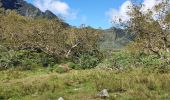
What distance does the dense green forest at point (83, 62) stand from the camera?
19656mm

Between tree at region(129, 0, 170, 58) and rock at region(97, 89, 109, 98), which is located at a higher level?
tree at region(129, 0, 170, 58)

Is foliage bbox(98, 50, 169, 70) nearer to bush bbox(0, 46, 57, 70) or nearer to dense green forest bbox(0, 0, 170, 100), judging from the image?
dense green forest bbox(0, 0, 170, 100)

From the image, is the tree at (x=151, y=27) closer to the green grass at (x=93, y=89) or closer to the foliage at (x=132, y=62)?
the foliage at (x=132, y=62)

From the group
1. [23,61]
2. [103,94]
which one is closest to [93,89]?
[103,94]

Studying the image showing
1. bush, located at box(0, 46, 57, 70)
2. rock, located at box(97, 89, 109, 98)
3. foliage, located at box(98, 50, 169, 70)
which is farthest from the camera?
bush, located at box(0, 46, 57, 70)

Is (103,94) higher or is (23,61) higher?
(23,61)

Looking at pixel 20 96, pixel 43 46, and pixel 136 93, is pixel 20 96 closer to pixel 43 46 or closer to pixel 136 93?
pixel 136 93

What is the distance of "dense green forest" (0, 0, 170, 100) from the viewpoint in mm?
19656

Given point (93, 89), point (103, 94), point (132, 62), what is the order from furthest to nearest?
point (132, 62), point (93, 89), point (103, 94)

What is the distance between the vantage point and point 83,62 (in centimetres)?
4047

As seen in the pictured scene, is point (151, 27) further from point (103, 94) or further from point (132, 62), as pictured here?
point (103, 94)

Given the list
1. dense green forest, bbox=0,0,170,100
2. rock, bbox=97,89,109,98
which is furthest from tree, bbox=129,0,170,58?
rock, bbox=97,89,109,98

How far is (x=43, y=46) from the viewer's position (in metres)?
53.4

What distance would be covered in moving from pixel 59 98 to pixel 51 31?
38178 millimetres
